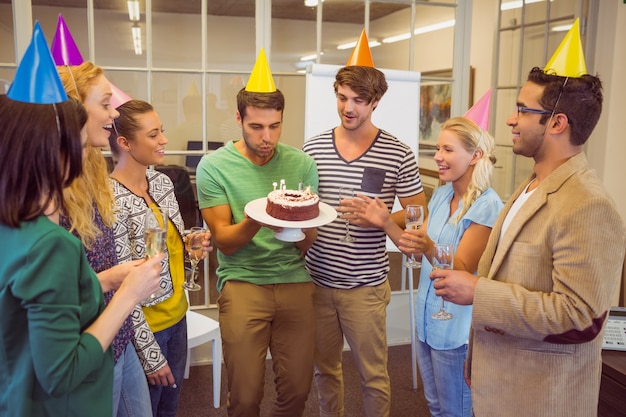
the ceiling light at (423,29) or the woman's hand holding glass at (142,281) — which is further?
the ceiling light at (423,29)

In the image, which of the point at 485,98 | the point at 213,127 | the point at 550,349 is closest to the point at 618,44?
the point at 485,98

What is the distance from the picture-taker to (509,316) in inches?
56.4

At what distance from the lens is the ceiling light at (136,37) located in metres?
3.26

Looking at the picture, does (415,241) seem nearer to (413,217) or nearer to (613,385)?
(413,217)

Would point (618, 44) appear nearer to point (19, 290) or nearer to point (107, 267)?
point (107, 267)

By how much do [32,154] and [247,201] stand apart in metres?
1.15

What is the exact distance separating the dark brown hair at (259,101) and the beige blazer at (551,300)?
103cm

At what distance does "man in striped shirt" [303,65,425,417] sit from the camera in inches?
92.8

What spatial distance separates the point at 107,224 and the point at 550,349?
122cm

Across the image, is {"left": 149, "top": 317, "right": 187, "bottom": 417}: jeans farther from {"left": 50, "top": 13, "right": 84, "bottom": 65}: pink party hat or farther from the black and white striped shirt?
{"left": 50, "top": 13, "right": 84, "bottom": 65}: pink party hat


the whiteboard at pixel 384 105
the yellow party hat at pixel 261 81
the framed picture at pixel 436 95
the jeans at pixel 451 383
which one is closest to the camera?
the jeans at pixel 451 383

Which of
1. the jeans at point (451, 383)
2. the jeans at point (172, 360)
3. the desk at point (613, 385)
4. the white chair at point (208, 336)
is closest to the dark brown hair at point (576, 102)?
the desk at point (613, 385)

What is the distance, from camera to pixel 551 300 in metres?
1.38

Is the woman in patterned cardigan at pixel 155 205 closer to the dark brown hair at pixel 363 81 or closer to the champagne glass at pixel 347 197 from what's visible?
the champagne glass at pixel 347 197
